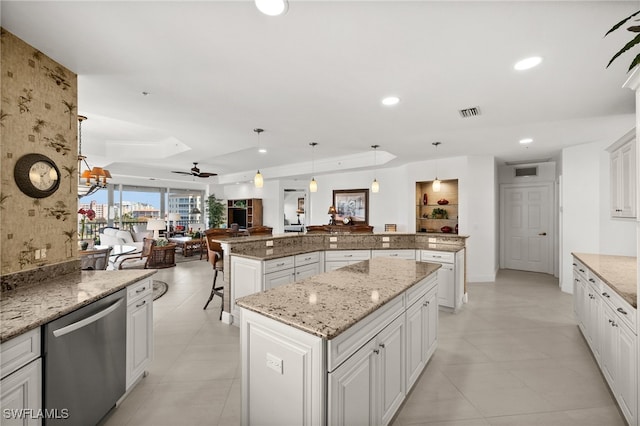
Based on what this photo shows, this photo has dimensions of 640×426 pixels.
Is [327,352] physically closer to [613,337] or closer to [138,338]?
[138,338]

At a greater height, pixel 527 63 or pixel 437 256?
pixel 527 63

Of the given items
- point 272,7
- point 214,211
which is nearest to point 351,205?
point 214,211

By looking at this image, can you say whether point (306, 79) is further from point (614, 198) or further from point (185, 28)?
point (614, 198)

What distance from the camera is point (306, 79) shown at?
245cm

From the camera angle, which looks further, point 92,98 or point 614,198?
point 614,198

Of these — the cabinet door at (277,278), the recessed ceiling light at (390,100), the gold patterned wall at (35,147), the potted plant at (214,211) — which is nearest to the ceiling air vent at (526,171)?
the recessed ceiling light at (390,100)

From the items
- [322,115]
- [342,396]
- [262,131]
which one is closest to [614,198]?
[322,115]

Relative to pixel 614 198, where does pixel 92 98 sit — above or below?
above

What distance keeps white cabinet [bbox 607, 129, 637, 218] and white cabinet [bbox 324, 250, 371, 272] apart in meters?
2.86

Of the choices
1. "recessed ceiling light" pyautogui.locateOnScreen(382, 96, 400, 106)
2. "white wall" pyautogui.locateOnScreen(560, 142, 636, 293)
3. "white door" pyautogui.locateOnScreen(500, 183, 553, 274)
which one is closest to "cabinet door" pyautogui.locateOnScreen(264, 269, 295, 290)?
"recessed ceiling light" pyautogui.locateOnScreen(382, 96, 400, 106)

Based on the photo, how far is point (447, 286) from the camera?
153 inches

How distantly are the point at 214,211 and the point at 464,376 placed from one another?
10.3 m

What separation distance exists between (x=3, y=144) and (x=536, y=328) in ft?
17.8

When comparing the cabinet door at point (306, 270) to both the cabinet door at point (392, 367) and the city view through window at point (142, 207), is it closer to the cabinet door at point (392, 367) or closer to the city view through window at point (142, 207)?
the cabinet door at point (392, 367)
